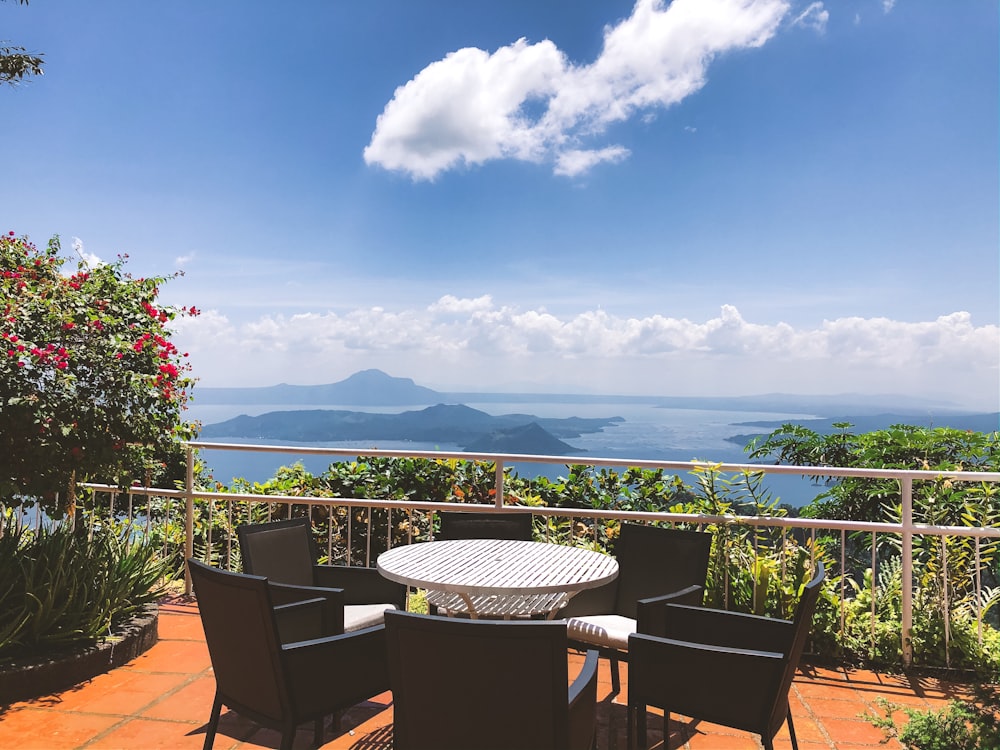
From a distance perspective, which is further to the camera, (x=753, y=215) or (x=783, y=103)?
(x=753, y=215)

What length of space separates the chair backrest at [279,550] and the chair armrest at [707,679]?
1.73 m

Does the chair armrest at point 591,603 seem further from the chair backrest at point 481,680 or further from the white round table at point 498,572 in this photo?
the chair backrest at point 481,680

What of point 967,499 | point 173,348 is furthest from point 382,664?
point 967,499

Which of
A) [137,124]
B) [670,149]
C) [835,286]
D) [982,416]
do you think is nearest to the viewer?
[982,416]

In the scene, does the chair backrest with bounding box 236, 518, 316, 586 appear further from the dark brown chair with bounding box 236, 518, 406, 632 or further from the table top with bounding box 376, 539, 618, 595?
the table top with bounding box 376, 539, 618, 595

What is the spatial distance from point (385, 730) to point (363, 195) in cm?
962

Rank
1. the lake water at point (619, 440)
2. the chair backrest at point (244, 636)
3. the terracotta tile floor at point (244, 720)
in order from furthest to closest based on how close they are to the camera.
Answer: the lake water at point (619, 440)
the terracotta tile floor at point (244, 720)
the chair backrest at point (244, 636)

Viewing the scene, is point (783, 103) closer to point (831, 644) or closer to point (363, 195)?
point (363, 195)

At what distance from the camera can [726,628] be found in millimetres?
2729

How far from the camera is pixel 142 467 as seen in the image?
4461 millimetres

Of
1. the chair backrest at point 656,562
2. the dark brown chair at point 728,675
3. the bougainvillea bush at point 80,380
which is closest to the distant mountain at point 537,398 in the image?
the bougainvillea bush at point 80,380

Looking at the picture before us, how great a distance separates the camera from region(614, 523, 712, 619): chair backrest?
10.9 ft

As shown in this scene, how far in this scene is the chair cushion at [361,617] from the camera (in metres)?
3.08

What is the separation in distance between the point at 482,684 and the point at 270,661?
2.81 feet
